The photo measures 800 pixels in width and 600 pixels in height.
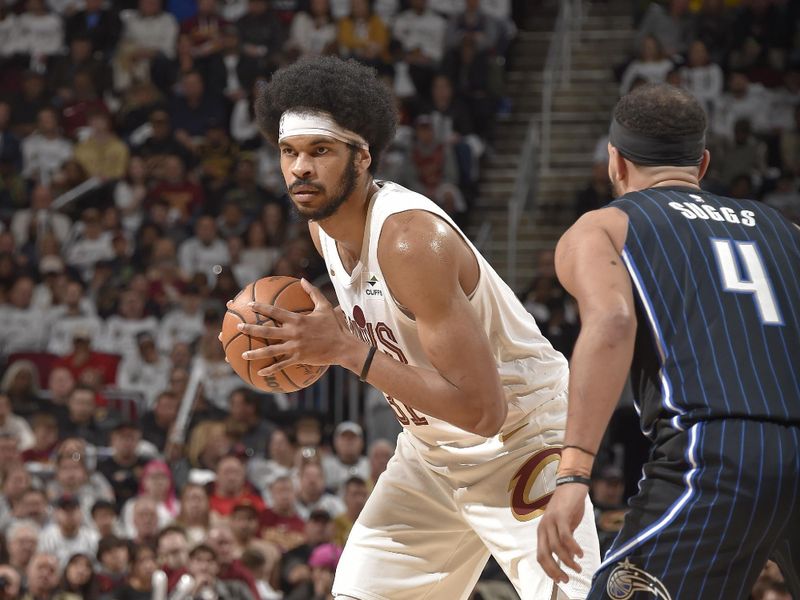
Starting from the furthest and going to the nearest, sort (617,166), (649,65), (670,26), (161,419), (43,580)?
(670,26)
(649,65)
(161,419)
(43,580)
(617,166)

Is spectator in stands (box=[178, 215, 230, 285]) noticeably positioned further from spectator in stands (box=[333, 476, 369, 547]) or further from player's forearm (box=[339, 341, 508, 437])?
player's forearm (box=[339, 341, 508, 437])

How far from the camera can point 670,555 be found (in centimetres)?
300

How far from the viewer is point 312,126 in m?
4.09

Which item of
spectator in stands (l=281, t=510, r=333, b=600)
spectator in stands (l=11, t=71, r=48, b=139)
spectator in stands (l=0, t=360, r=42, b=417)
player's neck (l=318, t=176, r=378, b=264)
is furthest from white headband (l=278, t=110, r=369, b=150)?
spectator in stands (l=11, t=71, r=48, b=139)

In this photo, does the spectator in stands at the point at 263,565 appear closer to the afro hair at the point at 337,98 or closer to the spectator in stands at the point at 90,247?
the spectator in stands at the point at 90,247

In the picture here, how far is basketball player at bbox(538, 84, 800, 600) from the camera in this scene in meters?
3.00

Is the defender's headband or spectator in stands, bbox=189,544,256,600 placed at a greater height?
the defender's headband

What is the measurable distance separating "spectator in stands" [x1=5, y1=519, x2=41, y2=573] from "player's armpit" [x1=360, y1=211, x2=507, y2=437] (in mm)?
6053

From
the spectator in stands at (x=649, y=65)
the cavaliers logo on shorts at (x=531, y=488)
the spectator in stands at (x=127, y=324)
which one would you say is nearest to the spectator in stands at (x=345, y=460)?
the spectator in stands at (x=127, y=324)

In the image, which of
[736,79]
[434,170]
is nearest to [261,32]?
[434,170]

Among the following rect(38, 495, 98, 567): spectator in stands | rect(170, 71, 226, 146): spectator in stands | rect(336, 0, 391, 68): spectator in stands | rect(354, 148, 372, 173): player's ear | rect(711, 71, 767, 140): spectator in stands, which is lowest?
rect(38, 495, 98, 567): spectator in stands

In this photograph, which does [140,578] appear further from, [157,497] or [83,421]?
[83,421]

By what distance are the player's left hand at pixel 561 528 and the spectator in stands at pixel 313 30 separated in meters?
11.8

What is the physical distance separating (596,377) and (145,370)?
29.9 ft
